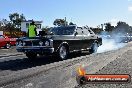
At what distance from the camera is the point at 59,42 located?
1277cm

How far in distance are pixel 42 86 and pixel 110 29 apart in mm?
127126

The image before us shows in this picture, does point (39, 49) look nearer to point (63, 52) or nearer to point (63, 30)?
point (63, 52)

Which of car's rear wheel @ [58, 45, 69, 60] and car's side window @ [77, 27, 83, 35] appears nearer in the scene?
car's rear wheel @ [58, 45, 69, 60]

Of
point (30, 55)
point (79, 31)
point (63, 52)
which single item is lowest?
point (30, 55)

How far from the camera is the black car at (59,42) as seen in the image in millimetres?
12180

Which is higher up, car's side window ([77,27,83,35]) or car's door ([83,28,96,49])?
car's side window ([77,27,83,35])

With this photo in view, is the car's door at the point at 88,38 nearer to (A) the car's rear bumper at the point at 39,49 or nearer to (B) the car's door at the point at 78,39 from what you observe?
(B) the car's door at the point at 78,39

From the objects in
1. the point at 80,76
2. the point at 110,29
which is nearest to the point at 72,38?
the point at 80,76

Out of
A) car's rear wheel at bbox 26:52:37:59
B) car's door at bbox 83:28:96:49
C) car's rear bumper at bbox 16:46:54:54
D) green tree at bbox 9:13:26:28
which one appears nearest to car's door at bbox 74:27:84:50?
car's door at bbox 83:28:96:49

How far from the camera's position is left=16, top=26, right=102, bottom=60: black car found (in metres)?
12.2

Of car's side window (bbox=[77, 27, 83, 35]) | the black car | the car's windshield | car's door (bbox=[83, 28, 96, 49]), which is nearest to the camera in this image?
the black car

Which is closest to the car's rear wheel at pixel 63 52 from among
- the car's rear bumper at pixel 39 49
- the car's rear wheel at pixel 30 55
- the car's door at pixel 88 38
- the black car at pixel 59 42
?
the black car at pixel 59 42

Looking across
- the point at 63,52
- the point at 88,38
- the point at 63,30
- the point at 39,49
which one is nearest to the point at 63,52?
the point at 63,52

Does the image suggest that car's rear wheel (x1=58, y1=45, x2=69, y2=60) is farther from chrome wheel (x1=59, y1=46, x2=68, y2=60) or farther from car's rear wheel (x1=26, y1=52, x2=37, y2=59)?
car's rear wheel (x1=26, y1=52, x2=37, y2=59)
